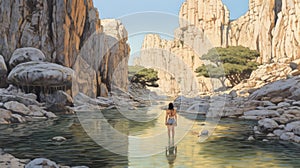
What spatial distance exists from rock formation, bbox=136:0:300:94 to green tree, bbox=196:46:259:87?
10.7ft

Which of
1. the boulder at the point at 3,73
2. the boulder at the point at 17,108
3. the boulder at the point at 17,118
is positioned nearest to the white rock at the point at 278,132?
the boulder at the point at 17,118

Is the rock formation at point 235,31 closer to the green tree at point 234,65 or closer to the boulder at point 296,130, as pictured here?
the green tree at point 234,65

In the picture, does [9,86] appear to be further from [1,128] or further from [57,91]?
[1,128]

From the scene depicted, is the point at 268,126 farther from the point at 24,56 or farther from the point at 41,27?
the point at 41,27

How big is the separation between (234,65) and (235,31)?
22.3m

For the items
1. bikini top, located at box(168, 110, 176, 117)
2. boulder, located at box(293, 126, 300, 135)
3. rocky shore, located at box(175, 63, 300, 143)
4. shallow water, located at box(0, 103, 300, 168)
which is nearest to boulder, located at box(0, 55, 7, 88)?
shallow water, located at box(0, 103, 300, 168)

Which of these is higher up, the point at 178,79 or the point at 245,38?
the point at 245,38

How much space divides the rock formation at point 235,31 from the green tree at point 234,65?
3.27 meters

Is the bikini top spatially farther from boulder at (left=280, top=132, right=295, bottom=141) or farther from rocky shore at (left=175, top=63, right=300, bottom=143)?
boulder at (left=280, top=132, right=295, bottom=141)

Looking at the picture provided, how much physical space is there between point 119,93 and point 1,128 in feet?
93.2

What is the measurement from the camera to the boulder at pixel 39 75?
2109 cm

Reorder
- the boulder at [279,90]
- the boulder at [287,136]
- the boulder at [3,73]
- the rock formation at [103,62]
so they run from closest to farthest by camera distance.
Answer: the boulder at [287,136] → the boulder at [279,90] → the boulder at [3,73] → the rock formation at [103,62]

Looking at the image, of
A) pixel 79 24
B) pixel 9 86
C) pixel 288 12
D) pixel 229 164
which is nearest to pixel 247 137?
pixel 229 164

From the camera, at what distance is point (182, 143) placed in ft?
34.0
